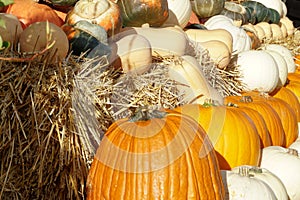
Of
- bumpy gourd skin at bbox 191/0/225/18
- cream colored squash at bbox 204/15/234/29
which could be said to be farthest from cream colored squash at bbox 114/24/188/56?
bumpy gourd skin at bbox 191/0/225/18

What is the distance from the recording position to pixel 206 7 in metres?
5.31

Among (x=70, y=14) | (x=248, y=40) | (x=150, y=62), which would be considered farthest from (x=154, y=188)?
(x=248, y=40)

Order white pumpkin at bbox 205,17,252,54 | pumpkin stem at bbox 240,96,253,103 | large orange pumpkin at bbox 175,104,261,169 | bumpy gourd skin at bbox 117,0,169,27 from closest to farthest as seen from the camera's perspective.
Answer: large orange pumpkin at bbox 175,104,261,169
pumpkin stem at bbox 240,96,253,103
bumpy gourd skin at bbox 117,0,169,27
white pumpkin at bbox 205,17,252,54

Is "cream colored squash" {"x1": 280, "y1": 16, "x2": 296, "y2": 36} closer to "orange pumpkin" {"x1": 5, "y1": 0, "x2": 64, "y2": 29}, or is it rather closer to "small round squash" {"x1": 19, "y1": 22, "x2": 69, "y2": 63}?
"orange pumpkin" {"x1": 5, "y1": 0, "x2": 64, "y2": 29}

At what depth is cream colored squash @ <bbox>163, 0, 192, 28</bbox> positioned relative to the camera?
4270 mm

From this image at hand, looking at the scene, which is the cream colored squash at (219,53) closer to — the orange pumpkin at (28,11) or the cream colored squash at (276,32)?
the orange pumpkin at (28,11)

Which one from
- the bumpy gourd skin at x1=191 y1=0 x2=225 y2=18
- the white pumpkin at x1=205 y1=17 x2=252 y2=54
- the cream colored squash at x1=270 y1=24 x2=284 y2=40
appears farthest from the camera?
the cream colored squash at x1=270 y1=24 x2=284 y2=40

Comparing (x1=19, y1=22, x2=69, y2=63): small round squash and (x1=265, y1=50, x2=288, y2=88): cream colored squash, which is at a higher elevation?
(x1=19, y1=22, x2=69, y2=63): small round squash

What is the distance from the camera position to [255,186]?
2.30 meters

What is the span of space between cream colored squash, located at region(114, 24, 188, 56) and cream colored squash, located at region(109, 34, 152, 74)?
0.23 metres

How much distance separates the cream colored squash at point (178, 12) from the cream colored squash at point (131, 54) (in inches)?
47.3

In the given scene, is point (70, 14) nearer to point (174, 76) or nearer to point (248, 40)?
point (174, 76)

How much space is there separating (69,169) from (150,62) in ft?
3.57

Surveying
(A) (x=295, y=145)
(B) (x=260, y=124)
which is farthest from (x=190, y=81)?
(A) (x=295, y=145)
